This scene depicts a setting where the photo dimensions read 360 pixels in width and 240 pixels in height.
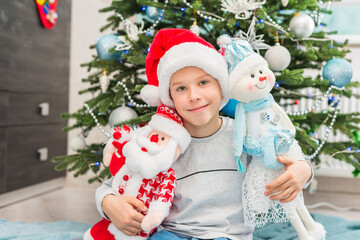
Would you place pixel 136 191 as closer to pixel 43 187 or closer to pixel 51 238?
pixel 51 238

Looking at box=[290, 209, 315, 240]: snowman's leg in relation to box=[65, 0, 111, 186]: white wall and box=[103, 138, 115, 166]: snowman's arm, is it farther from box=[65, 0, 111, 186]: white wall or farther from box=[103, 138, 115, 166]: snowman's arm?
box=[65, 0, 111, 186]: white wall

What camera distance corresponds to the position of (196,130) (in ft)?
3.04

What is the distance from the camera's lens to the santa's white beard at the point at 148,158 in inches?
31.5

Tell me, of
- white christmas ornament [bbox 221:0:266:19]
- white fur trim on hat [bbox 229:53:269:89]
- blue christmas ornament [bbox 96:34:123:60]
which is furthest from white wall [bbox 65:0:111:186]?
white fur trim on hat [bbox 229:53:269:89]

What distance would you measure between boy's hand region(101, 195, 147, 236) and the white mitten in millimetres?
44

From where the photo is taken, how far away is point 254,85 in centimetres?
Answer: 82

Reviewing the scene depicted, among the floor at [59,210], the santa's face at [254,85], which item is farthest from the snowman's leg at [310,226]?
the floor at [59,210]

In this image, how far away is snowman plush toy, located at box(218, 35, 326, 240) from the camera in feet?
2.68

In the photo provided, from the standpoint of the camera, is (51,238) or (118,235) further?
(51,238)

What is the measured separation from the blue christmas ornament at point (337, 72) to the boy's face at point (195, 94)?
72 cm

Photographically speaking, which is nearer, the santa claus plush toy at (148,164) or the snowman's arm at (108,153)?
the santa claus plush toy at (148,164)

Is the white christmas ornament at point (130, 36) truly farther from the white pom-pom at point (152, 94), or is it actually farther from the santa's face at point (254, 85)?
the santa's face at point (254, 85)

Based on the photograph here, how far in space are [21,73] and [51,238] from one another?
1158 mm

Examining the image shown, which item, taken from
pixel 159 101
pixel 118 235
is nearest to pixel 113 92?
pixel 159 101
